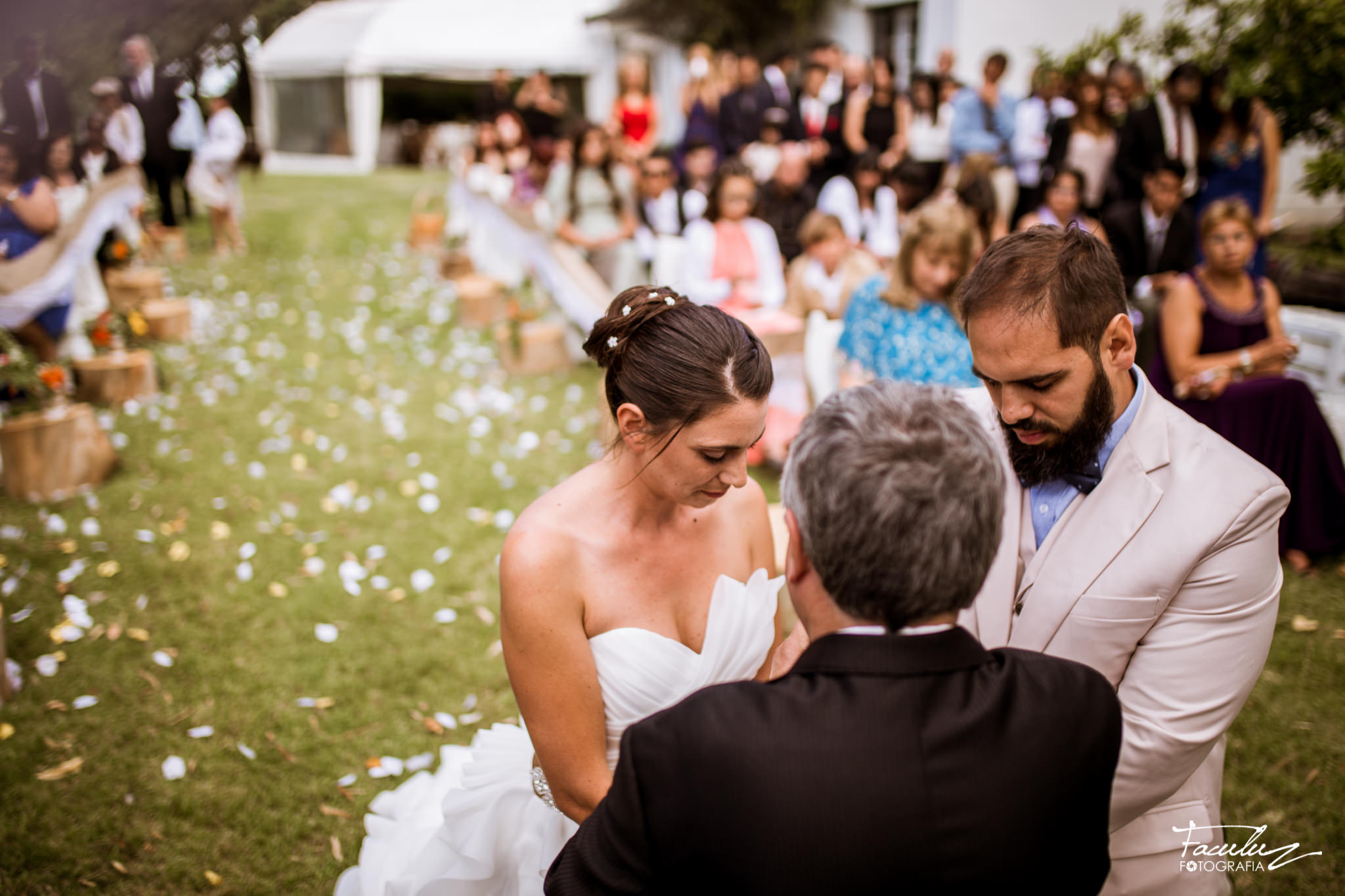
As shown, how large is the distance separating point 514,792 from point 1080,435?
1.76m

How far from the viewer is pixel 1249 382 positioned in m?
4.52

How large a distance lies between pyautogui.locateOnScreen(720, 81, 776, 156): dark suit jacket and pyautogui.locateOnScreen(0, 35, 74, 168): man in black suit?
706cm

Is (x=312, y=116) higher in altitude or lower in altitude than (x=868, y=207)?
higher

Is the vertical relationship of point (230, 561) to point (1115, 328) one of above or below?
below

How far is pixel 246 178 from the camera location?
21.9m

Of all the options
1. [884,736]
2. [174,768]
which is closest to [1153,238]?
[884,736]

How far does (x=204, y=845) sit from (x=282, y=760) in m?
0.44

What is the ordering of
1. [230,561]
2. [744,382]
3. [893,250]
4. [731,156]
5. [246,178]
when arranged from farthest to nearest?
[246,178] < [731,156] < [893,250] < [230,561] < [744,382]

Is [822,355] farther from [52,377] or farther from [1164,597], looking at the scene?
[52,377]

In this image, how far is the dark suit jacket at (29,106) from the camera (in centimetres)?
792

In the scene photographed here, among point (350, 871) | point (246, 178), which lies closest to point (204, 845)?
point (350, 871)

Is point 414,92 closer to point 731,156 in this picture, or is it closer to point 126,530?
point 731,156

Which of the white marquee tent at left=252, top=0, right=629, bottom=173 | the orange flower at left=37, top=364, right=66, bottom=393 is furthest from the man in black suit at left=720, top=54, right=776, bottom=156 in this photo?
the white marquee tent at left=252, top=0, right=629, bottom=173

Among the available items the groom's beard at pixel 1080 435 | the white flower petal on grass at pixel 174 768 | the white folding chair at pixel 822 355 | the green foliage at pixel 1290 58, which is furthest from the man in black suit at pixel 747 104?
the groom's beard at pixel 1080 435
